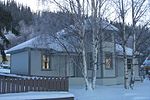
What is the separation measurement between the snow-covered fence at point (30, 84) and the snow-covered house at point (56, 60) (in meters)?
8.74

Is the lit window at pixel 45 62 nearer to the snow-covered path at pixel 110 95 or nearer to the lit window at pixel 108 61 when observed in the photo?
the lit window at pixel 108 61

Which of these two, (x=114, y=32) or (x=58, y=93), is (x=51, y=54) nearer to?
(x=114, y=32)

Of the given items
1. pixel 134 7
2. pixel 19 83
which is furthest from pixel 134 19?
pixel 19 83

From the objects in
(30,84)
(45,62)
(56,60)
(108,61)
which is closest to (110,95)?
(30,84)

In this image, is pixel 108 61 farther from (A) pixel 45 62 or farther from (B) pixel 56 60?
(A) pixel 45 62

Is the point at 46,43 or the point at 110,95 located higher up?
the point at 46,43

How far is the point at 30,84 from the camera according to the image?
67.0 feet

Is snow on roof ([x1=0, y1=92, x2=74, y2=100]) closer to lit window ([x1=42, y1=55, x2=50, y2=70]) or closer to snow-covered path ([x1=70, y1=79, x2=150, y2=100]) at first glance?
snow-covered path ([x1=70, y1=79, x2=150, y2=100])

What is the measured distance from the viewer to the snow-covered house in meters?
32.5

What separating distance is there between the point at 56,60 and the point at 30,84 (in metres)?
14.6

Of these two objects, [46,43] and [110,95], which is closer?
[110,95]

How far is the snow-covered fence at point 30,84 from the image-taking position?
63.8 ft

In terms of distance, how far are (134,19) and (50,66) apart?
31.0ft

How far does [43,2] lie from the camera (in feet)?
90.4
